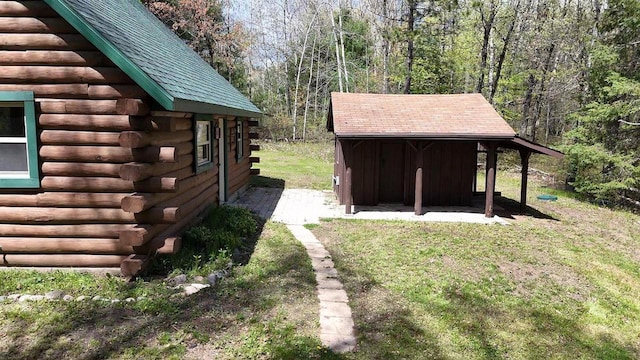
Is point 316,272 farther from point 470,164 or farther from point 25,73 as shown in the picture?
point 470,164

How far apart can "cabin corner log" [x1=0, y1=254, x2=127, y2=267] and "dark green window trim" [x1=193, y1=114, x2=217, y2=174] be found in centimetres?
234

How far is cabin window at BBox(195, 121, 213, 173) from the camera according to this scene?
26.8 feet

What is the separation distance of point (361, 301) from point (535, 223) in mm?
7091

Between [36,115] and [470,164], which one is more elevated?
[36,115]

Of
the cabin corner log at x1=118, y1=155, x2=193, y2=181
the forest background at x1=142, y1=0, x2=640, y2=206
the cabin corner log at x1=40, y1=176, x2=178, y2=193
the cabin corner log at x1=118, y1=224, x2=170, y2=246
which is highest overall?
the forest background at x1=142, y1=0, x2=640, y2=206

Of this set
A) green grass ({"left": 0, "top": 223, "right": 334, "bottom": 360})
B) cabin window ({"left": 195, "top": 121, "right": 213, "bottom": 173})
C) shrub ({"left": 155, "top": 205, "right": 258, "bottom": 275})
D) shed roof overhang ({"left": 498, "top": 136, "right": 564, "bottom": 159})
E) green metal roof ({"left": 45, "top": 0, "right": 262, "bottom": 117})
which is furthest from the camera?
shed roof overhang ({"left": 498, "top": 136, "right": 564, "bottom": 159})

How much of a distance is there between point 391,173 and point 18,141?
8.73 m

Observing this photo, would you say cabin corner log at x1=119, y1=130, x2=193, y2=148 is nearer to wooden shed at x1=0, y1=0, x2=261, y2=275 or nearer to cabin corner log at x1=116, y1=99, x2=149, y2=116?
wooden shed at x1=0, y1=0, x2=261, y2=275

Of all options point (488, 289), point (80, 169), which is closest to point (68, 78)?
point (80, 169)

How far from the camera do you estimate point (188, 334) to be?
4215 mm

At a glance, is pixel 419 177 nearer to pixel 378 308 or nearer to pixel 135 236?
pixel 378 308

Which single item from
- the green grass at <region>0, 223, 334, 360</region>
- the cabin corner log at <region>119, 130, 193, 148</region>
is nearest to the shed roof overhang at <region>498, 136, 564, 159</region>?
the green grass at <region>0, 223, 334, 360</region>

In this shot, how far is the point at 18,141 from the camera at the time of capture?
546cm

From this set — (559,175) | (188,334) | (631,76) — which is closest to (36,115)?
(188,334)
